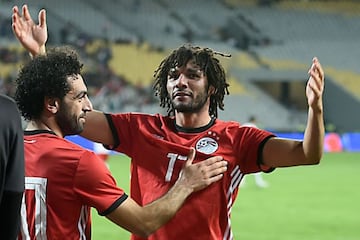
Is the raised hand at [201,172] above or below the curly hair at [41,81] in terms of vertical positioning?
below

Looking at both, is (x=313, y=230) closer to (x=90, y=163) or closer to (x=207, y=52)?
(x=207, y=52)

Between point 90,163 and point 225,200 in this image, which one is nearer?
point 90,163

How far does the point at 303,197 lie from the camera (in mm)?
14367

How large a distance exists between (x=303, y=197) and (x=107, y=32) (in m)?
21.0

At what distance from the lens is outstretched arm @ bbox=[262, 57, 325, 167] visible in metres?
3.89

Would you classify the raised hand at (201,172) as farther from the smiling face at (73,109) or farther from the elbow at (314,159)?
the smiling face at (73,109)

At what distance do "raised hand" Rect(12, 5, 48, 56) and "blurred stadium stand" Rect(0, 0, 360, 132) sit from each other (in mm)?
26591

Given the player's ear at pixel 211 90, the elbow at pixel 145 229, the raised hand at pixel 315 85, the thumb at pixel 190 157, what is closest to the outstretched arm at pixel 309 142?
the raised hand at pixel 315 85

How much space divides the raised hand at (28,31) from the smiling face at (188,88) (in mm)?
806

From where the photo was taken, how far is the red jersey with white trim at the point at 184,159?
13.7ft

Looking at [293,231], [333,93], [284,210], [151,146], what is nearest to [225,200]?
[151,146]

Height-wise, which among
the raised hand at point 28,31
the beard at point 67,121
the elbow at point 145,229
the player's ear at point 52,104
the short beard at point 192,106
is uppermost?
the raised hand at point 28,31

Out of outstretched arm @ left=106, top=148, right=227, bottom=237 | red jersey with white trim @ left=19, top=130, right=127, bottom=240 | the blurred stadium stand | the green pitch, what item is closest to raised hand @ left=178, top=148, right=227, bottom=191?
outstretched arm @ left=106, top=148, right=227, bottom=237

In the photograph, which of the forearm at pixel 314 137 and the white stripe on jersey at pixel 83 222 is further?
the forearm at pixel 314 137
